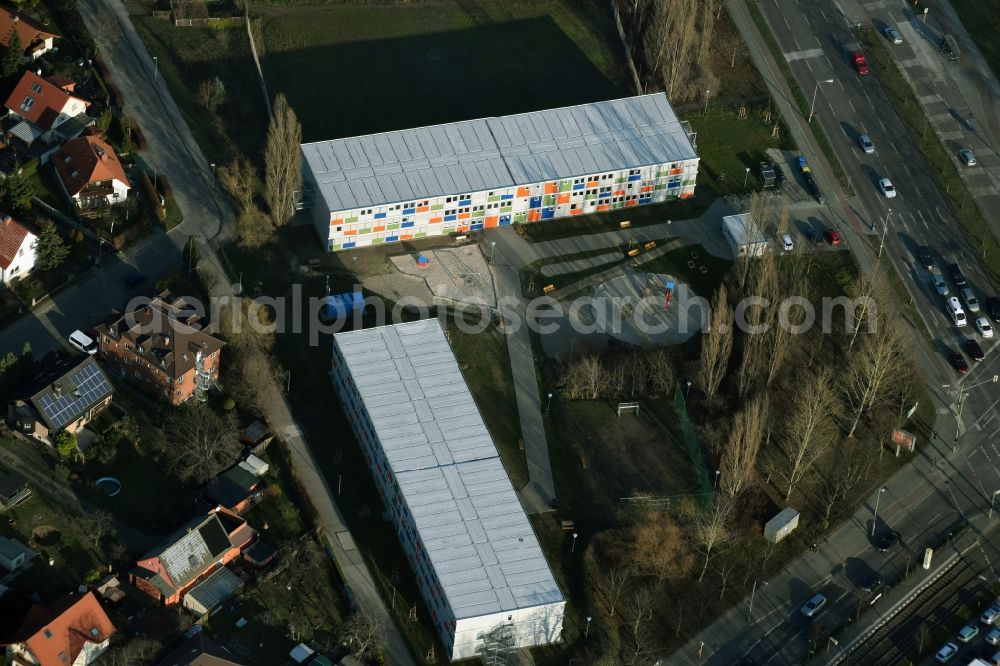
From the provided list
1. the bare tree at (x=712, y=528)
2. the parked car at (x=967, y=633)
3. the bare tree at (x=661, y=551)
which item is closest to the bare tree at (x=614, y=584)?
the bare tree at (x=661, y=551)

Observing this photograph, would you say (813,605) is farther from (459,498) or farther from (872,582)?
(459,498)

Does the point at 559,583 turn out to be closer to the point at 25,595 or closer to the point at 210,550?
the point at 210,550

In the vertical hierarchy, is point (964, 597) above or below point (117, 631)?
below

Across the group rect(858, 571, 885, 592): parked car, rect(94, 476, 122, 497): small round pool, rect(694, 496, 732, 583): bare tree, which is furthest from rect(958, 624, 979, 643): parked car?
rect(94, 476, 122, 497): small round pool

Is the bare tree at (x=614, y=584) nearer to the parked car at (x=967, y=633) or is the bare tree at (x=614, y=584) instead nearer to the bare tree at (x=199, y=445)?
the parked car at (x=967, y=633)

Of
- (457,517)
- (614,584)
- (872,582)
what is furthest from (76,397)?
(872,582)

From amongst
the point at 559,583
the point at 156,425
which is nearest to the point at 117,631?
the point at 156,425
